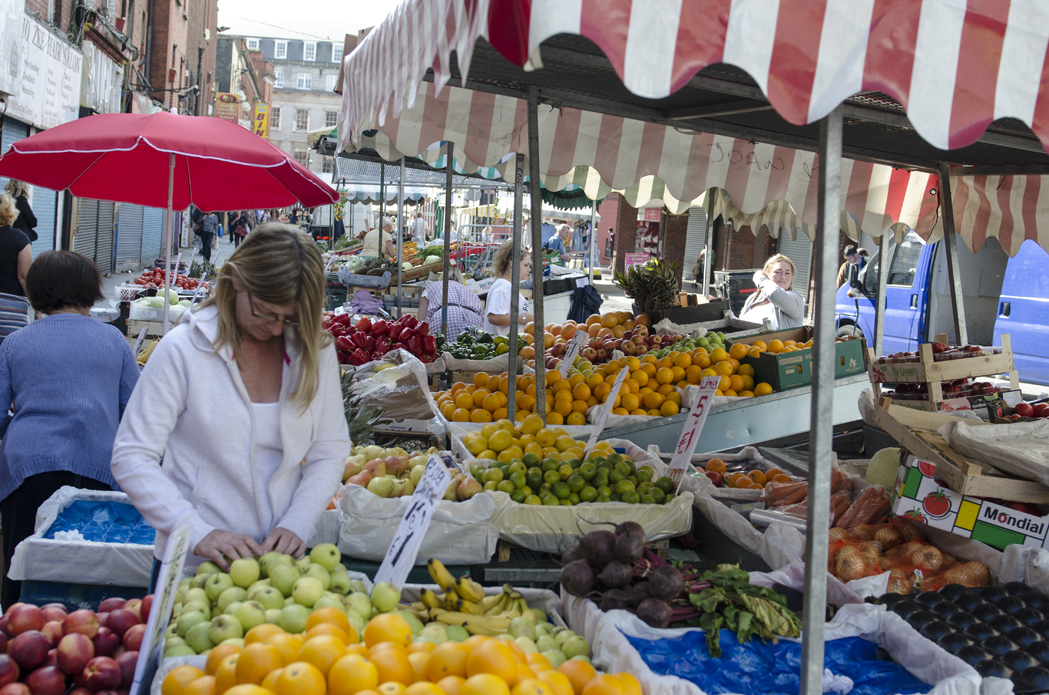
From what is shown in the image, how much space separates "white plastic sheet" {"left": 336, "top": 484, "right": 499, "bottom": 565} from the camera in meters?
3.19

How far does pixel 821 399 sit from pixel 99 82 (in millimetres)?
17685

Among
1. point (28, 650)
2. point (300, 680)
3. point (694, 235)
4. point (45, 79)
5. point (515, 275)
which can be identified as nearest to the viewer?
point (300, 680)

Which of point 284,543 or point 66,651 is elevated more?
point 284,543

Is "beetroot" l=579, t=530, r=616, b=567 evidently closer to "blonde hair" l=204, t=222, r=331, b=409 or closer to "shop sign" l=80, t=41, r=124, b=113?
"blonde hair" l=204, t=222, r=331, b=409

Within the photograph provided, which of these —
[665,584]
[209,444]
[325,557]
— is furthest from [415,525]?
[665,584]

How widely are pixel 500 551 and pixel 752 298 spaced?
6.14 m

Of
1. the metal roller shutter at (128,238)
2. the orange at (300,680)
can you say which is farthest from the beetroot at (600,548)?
the metal roller shutter at (128,238)

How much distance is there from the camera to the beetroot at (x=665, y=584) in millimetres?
2479

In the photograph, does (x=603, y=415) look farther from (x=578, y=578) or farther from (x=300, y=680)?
(x=300, y=680)

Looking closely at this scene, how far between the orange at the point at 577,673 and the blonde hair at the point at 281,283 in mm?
1051

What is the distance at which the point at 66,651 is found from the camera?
199 cm

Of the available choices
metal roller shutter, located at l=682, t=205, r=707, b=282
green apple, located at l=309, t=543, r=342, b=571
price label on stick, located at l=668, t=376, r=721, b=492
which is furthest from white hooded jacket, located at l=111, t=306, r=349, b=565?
metal roller shutter, located at l=682, t=205, r=707, b=282

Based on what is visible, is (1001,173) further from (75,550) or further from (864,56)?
(75,550)

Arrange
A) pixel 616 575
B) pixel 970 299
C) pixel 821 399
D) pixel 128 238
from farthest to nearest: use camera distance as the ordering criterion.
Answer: pixel 128 238 → pixel 970 299 → pixel 616 575 → pixel 821 399
